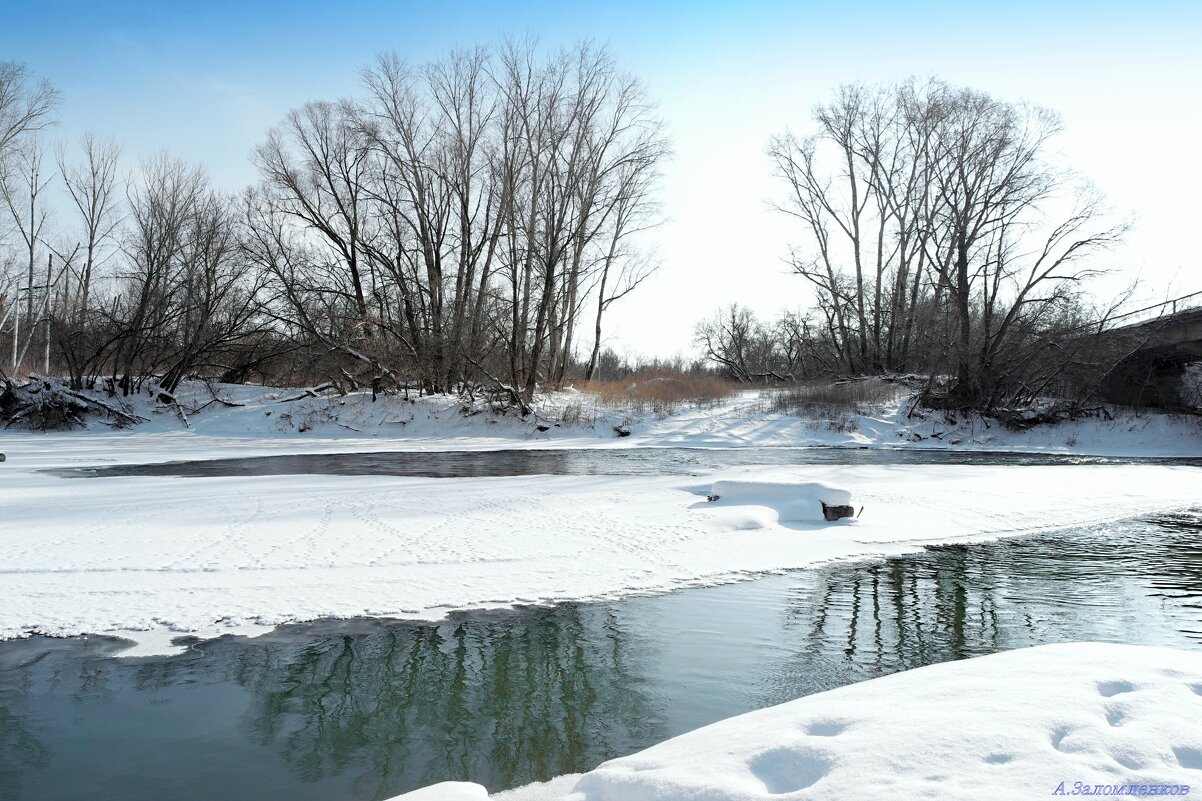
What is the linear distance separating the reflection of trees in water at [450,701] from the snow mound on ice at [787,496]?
5.76 meters

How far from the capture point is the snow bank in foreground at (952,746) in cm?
270

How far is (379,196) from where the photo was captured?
104 ft

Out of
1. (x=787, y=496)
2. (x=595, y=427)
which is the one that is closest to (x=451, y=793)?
(x=787, y=496)

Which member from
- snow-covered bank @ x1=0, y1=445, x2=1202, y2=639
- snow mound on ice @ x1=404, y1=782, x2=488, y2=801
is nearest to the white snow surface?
snow-covered bank @ x1=0, y1=445, x2=1202, y2=639

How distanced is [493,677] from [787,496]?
24.5 feet

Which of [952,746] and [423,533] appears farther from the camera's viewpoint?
[423,533]

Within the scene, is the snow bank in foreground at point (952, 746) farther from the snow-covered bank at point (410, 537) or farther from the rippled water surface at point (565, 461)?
the rippled water surface at point (565, 461)

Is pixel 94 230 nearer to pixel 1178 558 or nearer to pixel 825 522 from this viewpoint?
pixel 825 522

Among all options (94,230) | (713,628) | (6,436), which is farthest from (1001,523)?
(94,230)

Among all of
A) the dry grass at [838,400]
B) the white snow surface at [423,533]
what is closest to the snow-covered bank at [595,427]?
the dry grass at [838,400]

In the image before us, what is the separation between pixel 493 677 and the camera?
545cm

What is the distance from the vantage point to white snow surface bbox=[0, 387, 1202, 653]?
7.04 meters

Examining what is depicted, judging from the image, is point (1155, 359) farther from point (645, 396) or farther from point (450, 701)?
point (450, 701)

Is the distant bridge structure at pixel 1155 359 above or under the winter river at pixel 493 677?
above
